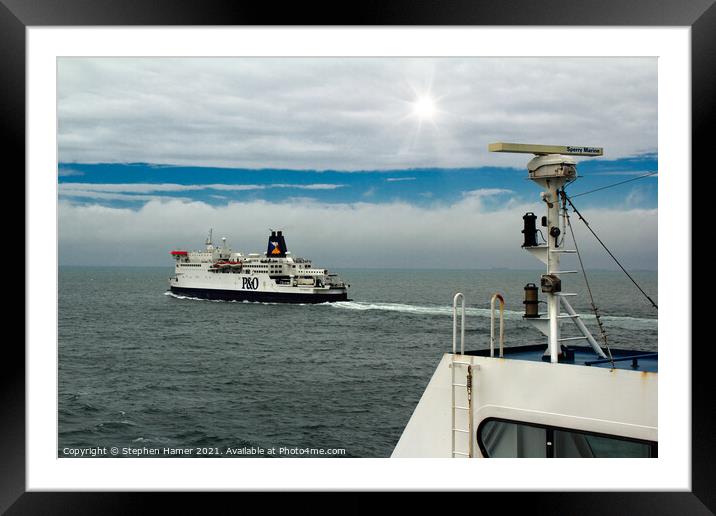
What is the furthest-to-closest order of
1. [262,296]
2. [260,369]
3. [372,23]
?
[262,296]
[260,369]
[372,23]

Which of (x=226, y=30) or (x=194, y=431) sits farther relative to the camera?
(x=194, y=431)

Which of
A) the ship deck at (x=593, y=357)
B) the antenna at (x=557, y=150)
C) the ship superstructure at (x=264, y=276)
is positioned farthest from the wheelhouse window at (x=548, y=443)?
the ship superstructure at (x=264, y=276)

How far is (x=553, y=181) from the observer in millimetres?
4328

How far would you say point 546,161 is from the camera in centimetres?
430

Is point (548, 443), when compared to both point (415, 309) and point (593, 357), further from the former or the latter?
point (415, 309)

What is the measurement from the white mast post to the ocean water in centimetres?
528

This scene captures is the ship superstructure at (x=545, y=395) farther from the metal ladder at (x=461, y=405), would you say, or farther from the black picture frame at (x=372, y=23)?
the black picture frame at (x=372, y=23)

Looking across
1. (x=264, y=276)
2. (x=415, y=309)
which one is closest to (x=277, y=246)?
(x=264, y=276)

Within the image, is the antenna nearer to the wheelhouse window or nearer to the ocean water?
the wheelhouse window

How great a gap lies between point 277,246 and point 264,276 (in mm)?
1619

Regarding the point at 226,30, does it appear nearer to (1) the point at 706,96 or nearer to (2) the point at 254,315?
(1) the point at 706,96

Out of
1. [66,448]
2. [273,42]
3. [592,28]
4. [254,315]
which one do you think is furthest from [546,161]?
[254,315]

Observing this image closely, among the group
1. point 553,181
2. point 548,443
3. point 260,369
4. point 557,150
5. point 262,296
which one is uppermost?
point 557,150

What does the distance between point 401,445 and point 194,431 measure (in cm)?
745
